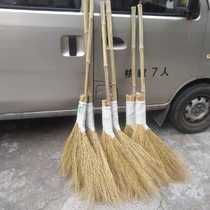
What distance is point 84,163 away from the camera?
220cm

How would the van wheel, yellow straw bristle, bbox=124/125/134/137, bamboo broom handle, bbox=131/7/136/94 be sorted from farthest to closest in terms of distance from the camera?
the van wheel → yellow straw bristle, bbox=124/125/134/137 → bamboo broom handle, bbox=131/7/136/94

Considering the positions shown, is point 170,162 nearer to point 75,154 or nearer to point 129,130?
point 129,130

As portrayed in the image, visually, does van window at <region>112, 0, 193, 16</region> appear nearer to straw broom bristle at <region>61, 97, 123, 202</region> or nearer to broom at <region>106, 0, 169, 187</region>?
broom at <region>106, 0, 169, 187</region>

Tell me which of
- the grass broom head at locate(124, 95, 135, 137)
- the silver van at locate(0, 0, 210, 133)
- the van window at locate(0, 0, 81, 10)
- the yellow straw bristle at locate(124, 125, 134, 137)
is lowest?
the yellow straw bristle at locate(124, 125, 134, 137)

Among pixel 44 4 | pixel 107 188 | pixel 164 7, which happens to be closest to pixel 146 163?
pixel 107 188

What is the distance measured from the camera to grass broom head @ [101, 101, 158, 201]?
2.14 metres

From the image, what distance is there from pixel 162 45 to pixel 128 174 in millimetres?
1097

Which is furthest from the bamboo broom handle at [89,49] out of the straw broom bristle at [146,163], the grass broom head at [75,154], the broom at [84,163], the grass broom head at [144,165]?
the straw broom bristle at [146,163]

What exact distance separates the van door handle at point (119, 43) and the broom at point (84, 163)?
10.6 inches

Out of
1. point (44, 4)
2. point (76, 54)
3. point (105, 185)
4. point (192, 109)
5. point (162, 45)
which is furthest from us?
point (192, 109)

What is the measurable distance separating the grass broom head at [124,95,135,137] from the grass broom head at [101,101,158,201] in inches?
6.5

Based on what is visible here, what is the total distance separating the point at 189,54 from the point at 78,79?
0.99m

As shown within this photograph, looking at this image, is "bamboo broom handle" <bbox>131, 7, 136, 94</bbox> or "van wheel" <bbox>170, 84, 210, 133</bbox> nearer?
"bamboo broom handle" <bbox>131, 7, 136, 94</bbox>

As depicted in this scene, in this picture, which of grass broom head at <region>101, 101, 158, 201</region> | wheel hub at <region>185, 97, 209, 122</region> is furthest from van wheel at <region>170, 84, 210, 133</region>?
grass broom head at <region>101, 101, 158, 201</region>
